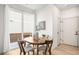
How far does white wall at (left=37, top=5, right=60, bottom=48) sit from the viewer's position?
58.5 inches

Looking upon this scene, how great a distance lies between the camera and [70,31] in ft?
4.97

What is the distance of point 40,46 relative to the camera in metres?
1.47

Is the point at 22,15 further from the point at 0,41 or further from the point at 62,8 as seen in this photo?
the point at 62,8

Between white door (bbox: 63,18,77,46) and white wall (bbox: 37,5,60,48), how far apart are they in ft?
0.53

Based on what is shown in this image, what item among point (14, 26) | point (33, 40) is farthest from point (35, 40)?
point (14, 26)

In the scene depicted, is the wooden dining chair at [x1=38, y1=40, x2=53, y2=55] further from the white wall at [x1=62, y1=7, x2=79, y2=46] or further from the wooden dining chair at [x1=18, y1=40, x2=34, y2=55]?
the white wall at [x1=62, y1=7, x2=79, y2=46]

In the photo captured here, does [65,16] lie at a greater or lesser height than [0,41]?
greater

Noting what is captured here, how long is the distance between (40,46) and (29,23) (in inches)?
17.4

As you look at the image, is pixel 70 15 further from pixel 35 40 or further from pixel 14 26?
pixel 14 26

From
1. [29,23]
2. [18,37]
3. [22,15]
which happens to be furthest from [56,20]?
[18,37]

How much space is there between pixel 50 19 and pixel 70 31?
1.35 feet

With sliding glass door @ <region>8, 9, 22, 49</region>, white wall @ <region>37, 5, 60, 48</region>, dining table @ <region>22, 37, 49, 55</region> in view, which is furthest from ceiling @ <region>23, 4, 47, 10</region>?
dining table @ <region>22, 37, 49, 55</region>

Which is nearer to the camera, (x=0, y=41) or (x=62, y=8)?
(x=0, y=41)
